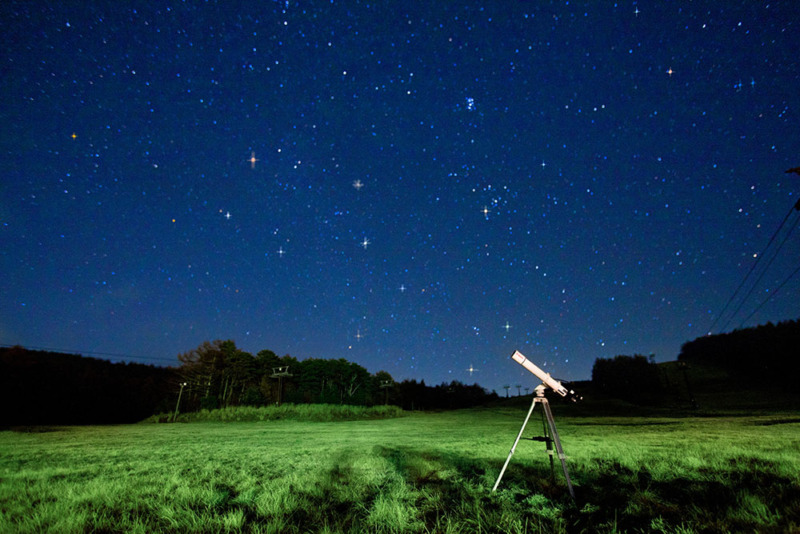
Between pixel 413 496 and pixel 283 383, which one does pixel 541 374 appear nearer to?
pixel 413 496

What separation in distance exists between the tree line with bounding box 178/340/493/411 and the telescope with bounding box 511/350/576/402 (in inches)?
1786

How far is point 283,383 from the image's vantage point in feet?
199

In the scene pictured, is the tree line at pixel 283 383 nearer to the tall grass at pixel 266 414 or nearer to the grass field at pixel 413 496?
the tall grass at pixel 266 414

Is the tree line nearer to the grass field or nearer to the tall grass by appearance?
the tall grass

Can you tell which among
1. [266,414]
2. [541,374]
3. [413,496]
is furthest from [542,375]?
[266,414]

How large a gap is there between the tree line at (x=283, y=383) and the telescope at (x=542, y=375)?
1786 inches

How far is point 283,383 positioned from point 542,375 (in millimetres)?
63876

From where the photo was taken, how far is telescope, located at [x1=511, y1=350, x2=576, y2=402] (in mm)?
5191

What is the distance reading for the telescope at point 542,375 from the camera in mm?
5191

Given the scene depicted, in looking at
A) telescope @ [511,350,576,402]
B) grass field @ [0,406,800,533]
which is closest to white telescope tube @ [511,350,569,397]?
telescope @ [511,350,576,402]

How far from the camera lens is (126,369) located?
181 feet

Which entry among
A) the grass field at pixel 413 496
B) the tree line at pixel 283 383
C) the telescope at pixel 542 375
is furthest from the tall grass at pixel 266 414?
the telescope at pixel 542 375

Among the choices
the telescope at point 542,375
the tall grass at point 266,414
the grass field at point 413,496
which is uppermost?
the telescope at point 542,375

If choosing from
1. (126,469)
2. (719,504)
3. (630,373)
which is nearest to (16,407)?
(126,469)
